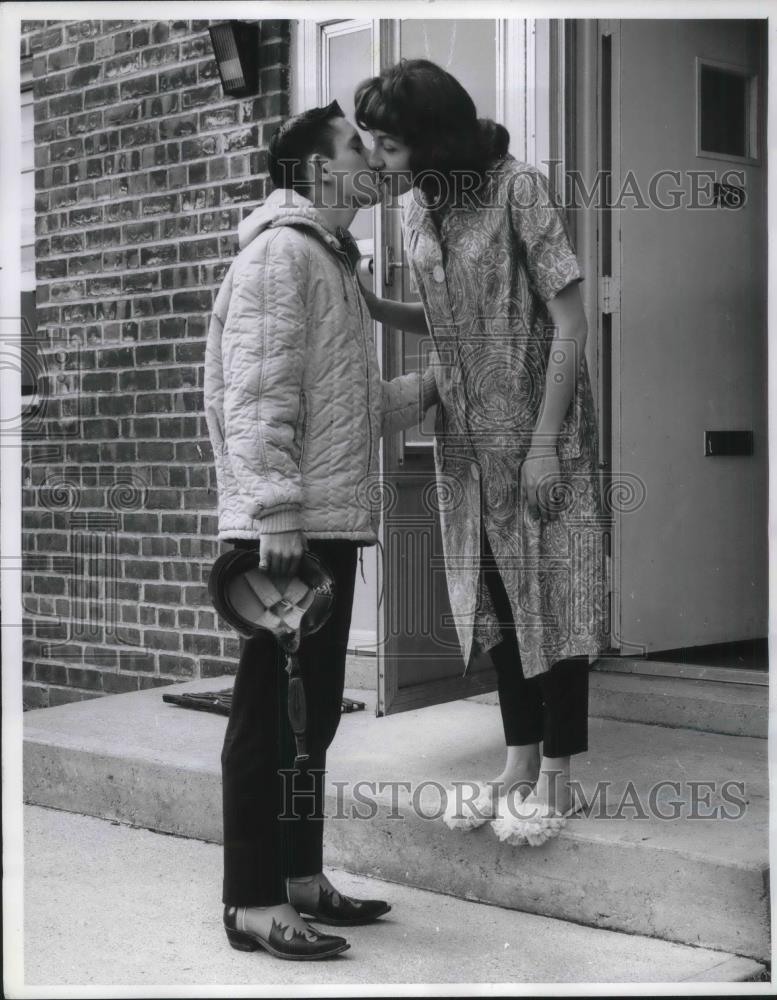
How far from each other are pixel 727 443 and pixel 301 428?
2.45 meters

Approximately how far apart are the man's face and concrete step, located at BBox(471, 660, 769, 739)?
200 centimetres

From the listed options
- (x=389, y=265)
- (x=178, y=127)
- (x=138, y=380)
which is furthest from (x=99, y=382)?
(x=389, y=265)

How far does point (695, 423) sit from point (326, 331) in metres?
2.25

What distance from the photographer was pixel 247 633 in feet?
9.87

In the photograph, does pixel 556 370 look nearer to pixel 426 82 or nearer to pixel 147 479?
pixel 426 82

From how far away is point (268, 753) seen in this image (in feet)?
10.0

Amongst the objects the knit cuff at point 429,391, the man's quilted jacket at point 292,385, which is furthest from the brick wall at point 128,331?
the man's quilted jacket at point 292,385

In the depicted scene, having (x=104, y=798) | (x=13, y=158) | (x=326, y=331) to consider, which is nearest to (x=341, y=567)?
(x=326, y=331)

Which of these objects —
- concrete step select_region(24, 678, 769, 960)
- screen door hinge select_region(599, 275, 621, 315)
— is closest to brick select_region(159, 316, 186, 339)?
concrete step select_region(24, 678, 769, 960)

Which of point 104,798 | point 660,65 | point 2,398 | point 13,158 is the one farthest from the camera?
point 660,65

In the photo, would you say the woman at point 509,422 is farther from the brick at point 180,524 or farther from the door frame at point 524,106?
the brick at point 180,524

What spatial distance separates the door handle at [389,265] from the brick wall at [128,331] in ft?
3.94

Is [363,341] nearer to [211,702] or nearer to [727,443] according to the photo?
[211,702]

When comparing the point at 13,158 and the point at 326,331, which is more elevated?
the point at 13,158
